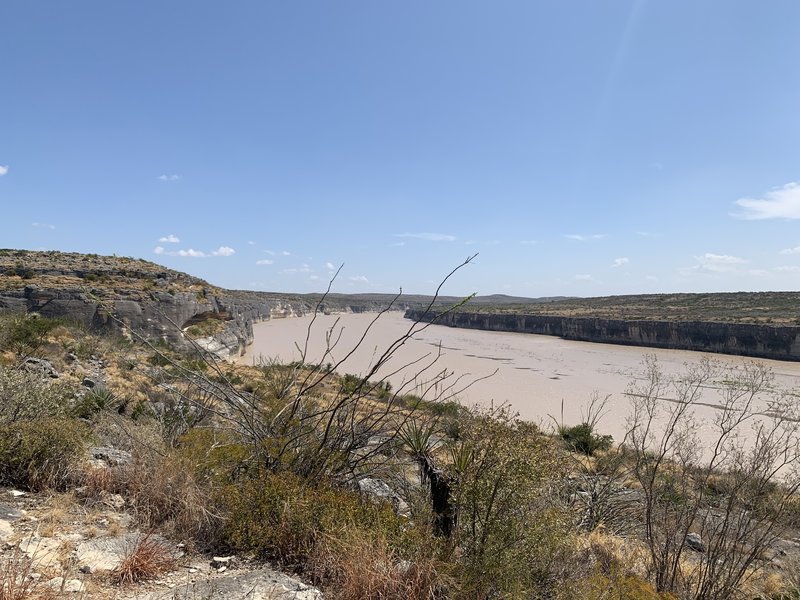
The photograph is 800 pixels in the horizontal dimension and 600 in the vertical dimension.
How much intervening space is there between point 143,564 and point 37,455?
253cm

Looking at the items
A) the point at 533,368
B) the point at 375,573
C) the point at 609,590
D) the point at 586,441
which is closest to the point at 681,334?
the point at 533,368

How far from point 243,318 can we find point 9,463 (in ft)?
134

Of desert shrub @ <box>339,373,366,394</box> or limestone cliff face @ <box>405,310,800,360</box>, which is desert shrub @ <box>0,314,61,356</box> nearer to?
desert shrub @ <box>339,373,366,394</box>

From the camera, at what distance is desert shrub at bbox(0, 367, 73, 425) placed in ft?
20.0

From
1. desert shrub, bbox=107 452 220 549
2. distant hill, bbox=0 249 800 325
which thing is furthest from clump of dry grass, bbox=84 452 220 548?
distant hill, bbox=0 249 800 325

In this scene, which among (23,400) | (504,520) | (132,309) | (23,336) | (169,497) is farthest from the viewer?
(132,309)

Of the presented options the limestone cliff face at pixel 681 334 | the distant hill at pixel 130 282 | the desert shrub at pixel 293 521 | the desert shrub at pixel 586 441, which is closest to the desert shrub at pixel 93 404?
the desert shrub at pixel 293 521

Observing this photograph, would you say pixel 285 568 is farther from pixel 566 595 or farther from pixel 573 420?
pixel 573 420

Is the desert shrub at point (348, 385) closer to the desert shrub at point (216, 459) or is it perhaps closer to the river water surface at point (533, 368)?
the desert shrub at point (216, 459)

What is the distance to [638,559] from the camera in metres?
5.98

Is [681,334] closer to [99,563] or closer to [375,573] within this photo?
[375,573]

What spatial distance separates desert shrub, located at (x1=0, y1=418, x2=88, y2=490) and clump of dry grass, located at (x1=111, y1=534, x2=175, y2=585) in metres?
1.93

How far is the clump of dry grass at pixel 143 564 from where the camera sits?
3400mm

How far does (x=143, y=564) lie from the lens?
138 inches
